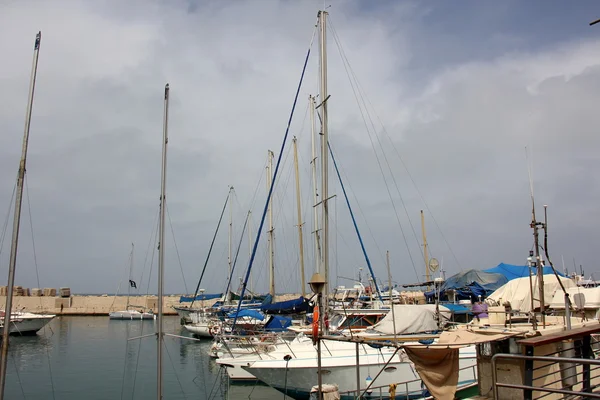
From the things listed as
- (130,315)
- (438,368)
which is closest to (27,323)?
(130,315)

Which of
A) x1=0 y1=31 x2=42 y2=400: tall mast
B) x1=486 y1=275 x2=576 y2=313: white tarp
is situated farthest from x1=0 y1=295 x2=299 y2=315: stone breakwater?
x1=0 y1=31 x2=42 y2=400: tall mast

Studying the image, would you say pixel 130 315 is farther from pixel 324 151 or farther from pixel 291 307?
pixel 324 151

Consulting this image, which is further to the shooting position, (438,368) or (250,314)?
(250,314)

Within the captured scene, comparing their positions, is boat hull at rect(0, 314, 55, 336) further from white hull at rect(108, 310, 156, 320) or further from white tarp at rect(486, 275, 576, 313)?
white tarp at rect(486, 275, 576, 313)

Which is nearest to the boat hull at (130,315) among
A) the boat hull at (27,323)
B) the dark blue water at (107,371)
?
the boat hull at (27,323)

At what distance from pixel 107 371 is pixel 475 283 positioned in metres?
30.2

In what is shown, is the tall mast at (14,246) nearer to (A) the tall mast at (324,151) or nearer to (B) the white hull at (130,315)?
(A) the tall mast at (324,151)

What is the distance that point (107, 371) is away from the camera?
32.8 metres

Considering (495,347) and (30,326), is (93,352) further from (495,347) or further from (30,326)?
(495,347)

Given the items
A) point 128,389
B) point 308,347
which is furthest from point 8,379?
point 308,347

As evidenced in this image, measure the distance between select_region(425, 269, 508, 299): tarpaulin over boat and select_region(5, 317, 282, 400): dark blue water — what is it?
72.9 ft

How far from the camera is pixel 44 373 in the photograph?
31.4 meters

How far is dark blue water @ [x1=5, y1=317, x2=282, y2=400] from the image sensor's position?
82.9ft

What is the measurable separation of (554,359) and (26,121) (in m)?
15.0
